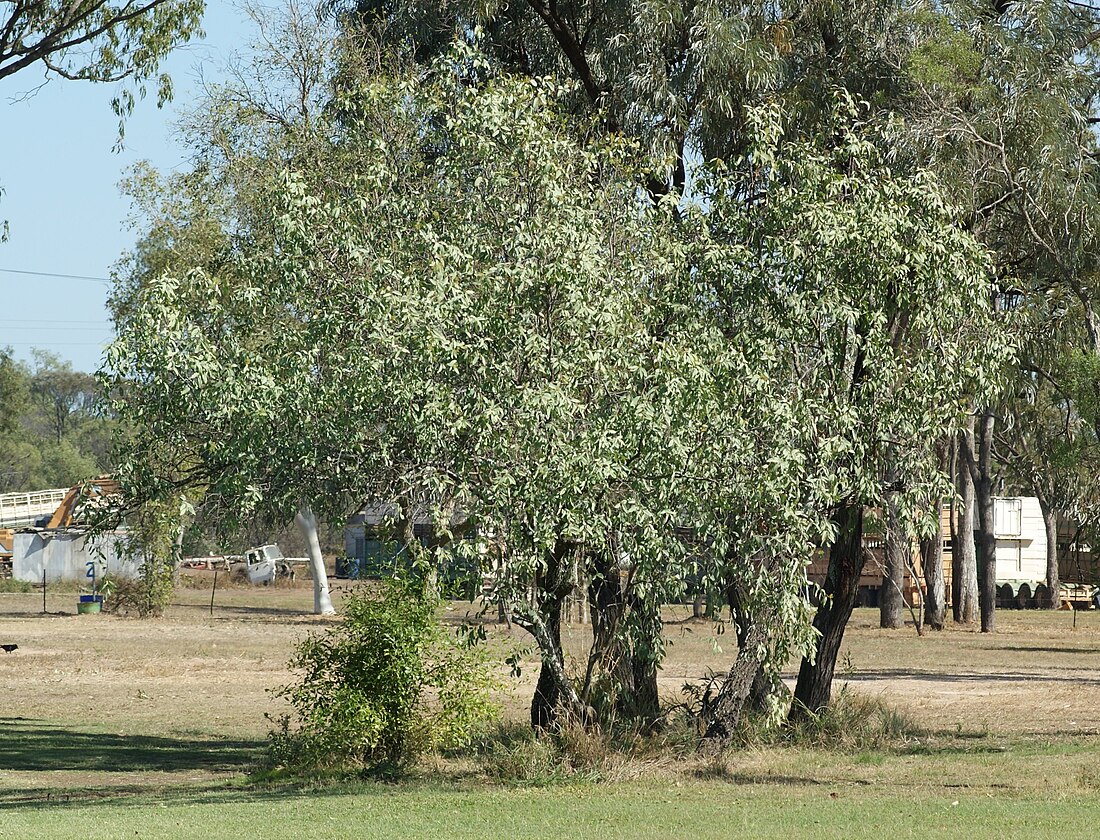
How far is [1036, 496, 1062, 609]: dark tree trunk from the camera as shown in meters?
49.9

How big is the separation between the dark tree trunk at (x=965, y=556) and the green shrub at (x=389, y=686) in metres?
27.0

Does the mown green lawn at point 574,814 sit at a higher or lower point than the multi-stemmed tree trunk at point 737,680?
lower

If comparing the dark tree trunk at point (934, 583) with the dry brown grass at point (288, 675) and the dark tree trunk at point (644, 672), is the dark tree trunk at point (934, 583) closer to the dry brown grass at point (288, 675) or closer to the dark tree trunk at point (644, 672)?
the dry brown grass at point (288, 675)

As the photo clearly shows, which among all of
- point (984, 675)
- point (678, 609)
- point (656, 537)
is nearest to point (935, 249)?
point (656, 537)

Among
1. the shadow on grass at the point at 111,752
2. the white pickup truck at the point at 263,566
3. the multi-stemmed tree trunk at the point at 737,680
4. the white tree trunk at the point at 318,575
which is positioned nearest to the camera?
the multi-stemmed tree trunk at the point at 737,680

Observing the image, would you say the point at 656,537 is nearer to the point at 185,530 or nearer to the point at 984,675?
the point at 185,530

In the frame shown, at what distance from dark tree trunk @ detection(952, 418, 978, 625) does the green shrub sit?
27.0 metres

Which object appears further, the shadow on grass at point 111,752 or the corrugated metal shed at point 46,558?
the corrugated metal shed at point 46,558

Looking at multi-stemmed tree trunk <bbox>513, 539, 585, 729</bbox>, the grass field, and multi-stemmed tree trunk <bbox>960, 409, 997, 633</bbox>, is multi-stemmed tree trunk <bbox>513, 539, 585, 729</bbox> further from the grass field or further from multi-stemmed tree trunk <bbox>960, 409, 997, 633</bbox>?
multi-stemmed tree trunk <bbox>960, 409, 997, 633</bbox>

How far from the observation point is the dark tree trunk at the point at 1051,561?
164ft

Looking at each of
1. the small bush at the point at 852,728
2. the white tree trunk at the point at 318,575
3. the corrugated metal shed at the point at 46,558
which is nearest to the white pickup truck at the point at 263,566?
the corrugated metal shed at the point at 46,558

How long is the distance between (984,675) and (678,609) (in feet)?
71.3

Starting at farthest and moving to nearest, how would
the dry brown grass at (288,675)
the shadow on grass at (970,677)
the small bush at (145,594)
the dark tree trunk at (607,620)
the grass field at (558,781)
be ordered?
the small bush at (145,594)
the shadow on grass at (970,677)
the dry brown grass at (288,675)
the dark tree trunk at (607,620)
the grass field at (558,781)

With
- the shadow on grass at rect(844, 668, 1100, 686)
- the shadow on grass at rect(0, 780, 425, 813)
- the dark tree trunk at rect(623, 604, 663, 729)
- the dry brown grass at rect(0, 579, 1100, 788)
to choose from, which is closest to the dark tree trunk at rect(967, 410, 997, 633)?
the dry brown grass at rect(0, 579, 1100, 788)
